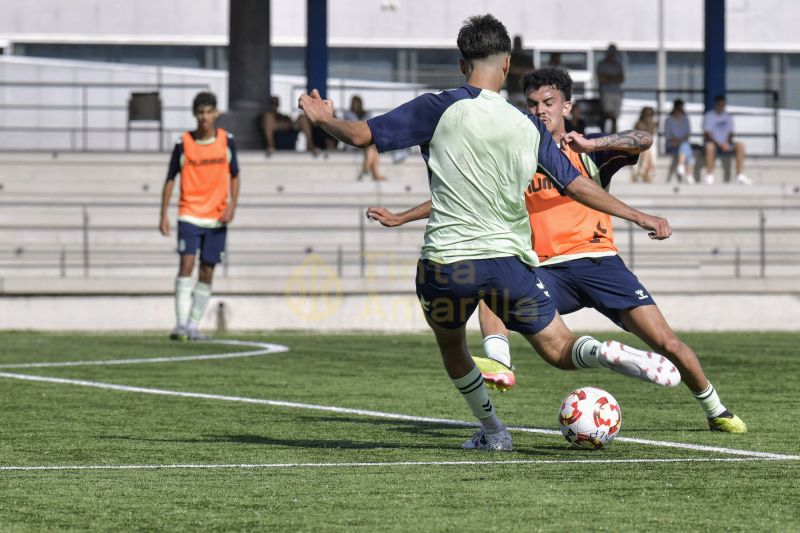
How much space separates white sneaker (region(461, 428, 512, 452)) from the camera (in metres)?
6.98

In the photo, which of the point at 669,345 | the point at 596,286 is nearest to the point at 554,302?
the point at 596,286

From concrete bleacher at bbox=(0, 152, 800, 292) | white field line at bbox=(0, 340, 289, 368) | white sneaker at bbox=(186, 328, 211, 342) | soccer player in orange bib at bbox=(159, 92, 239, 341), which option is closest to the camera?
white field line at bbox=(0, 340, 289, 368)

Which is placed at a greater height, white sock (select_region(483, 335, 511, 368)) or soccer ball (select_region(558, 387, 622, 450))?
white sock (select_region(483, 335, 511, 368))

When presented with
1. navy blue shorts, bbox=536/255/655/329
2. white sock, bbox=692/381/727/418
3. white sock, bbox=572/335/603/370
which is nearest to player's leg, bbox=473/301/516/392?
navy blue shorts, bbox=536/255/655/329

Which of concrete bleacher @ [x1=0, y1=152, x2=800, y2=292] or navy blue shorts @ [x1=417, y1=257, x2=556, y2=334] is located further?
concrete bleacher @ [x1=0, y1=152, x2=800, y2=292]

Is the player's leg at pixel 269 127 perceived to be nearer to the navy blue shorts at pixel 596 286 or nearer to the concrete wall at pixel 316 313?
the concrete wall at pixel 316 313

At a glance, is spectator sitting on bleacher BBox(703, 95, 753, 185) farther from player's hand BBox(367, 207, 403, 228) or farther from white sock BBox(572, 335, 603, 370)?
white sock BBox(572, 335, 603, 370)

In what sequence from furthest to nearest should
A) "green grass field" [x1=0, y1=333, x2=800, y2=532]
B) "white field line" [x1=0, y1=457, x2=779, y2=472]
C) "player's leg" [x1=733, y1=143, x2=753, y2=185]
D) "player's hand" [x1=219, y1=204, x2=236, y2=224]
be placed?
"player's leg" [x1=733, y1=143, x2=753, y2=185], "player's hand" [x1=219, y1=204, x2=236, y2=224], "white field line" [x1=0, y1=457, x2=779, y2=472], "green grass field" [x1=0, y1=333, x2=800, y2=532]

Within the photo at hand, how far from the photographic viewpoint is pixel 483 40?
639 cm

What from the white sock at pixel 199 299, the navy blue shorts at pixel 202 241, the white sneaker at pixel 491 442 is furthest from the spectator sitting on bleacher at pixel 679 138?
the white sneaker at pixel 491 442

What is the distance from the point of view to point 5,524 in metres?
5.03

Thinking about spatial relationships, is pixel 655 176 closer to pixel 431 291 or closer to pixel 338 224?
pixel 338 224

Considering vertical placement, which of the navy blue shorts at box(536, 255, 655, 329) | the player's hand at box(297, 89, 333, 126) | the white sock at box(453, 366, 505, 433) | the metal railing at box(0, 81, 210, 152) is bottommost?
the white sock at box(453, 366, 505, 433)

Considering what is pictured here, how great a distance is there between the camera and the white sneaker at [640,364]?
6.42m
